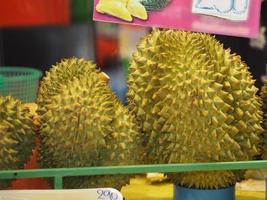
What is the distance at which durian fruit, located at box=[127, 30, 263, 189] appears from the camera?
2.79 ft

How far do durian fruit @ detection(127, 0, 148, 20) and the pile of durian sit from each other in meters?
0.10

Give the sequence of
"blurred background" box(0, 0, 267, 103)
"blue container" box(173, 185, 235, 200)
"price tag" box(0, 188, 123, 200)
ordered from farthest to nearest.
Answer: "blurred background" box(0, 0, 267, 103)
"blue container" box(173, 185, 235, 200)
"price tag" box(0, 188, 123, 200)

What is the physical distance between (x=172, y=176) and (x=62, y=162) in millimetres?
200

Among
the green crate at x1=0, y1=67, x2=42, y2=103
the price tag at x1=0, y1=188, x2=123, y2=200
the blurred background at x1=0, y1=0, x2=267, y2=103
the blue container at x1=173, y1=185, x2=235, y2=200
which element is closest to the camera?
the price tag at x1=0, y1=188, x2=123, y2=200

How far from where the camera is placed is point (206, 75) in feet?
2.83

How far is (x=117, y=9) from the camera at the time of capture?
0.83 m

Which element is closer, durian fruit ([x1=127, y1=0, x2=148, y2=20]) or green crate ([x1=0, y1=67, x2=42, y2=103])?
durian fruit ([x1=127, y1=0, x2=148, y2=20])

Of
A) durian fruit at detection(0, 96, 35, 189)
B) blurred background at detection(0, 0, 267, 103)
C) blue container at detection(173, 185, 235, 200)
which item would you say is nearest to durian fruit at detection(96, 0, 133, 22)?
durian fruit at detection(0, 96, 35, 189)

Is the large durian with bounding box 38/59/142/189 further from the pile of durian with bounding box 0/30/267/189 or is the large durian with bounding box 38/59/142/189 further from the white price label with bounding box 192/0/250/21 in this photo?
the white price label with bounding box 192/0/250/21

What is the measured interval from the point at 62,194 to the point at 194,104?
0.26 metres

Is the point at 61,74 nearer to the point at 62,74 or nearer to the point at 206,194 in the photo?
the point at 62,74

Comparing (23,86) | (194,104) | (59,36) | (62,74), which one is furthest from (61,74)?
(59,36)

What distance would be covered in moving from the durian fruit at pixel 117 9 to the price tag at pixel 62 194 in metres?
0.28

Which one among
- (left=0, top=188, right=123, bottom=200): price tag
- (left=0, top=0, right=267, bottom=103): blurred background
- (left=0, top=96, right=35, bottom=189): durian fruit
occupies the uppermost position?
(left=0, top=0, right=267, bottom=103): blurred background
